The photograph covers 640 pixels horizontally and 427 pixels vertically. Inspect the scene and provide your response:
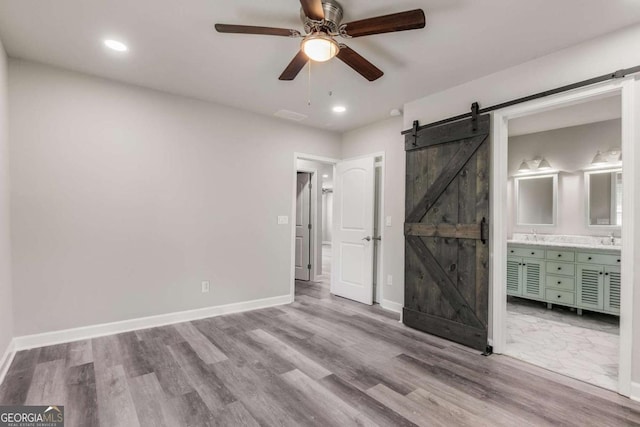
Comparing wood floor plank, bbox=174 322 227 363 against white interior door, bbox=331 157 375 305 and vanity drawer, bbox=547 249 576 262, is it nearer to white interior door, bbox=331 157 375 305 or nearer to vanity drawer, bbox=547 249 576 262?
white interior door, bbox=331 157 375 305

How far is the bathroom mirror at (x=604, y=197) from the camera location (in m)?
4.18

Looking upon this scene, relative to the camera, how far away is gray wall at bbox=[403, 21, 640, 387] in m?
2.19

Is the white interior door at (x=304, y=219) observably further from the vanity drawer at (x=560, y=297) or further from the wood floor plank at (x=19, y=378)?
the wood floor plank at (x=19, y=378)

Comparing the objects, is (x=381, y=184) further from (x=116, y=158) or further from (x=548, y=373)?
(x=116, y=158)

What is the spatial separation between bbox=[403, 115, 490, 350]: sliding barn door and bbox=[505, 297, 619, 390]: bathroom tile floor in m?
0.55

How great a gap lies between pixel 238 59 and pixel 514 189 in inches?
192

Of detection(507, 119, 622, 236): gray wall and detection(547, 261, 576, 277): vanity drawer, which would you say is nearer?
detection(547, 261, 576, 277): vanity drawer

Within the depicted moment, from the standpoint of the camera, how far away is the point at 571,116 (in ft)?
12.9

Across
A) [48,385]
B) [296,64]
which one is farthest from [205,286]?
[296,64]

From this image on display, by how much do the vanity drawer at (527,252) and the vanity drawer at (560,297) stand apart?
0.51 m

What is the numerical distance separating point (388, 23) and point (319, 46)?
45cm

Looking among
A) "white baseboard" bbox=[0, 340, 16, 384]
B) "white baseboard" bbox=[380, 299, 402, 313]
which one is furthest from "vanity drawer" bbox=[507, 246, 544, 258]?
"white baseboard" bbox=[0, 340, 16, 384]

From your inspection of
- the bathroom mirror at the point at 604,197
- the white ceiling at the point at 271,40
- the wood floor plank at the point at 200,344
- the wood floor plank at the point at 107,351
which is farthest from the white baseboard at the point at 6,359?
the bathroom mirror at the point at 604,197

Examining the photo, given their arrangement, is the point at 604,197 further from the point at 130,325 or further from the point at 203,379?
the point at 130,325
